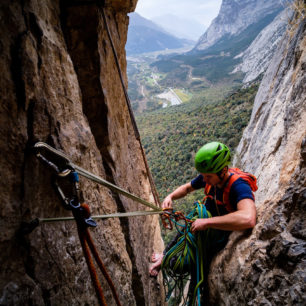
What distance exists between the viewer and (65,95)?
186 centimetres

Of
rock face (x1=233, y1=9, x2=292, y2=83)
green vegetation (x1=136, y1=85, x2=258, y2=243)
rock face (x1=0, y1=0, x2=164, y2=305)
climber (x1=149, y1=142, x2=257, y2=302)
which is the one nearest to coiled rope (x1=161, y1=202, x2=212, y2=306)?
climber (x1=149, y1=142, x2=257, y2=302)

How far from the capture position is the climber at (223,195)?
1.94m

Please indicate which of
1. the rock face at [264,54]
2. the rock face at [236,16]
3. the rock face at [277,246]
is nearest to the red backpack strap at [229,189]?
the rock face at [277,246]

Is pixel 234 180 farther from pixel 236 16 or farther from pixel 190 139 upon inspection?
pixel 236 16

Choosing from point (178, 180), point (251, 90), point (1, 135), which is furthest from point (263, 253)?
point (251, 90)

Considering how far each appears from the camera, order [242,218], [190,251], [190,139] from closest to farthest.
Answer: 1. [242,218]
2. [190,251]
3. [190,139]

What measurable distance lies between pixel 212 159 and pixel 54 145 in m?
1.54

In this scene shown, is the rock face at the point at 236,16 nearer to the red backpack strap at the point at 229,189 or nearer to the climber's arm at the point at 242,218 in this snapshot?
the red backpack strap at the point at 229,189

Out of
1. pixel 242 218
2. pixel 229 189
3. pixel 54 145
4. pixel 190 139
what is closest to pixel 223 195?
pixel 229 189

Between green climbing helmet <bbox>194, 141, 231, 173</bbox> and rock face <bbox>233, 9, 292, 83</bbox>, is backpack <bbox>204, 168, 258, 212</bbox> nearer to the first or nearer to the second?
green climbing helmet <bbox>194, 141, 231, 173</bbox>

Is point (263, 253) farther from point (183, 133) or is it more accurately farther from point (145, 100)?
point (145, 100)

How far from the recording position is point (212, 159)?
228 cm

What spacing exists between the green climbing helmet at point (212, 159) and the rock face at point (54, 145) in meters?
1.08

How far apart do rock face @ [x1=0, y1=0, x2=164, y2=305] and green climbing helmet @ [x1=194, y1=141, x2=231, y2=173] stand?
1.08m
